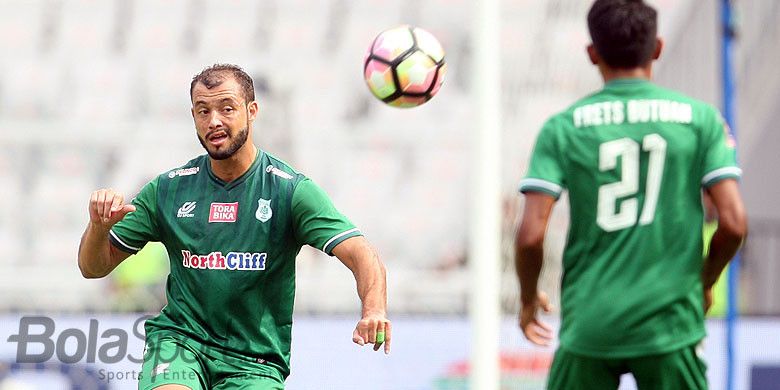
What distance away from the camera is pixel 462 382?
406 inches

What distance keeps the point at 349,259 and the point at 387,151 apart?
1023 cm

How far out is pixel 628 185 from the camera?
3.97 metres

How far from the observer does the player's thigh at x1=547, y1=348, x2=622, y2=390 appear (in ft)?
13.2

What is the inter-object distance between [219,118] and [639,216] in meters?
1.66

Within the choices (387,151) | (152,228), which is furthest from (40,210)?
(152,228)

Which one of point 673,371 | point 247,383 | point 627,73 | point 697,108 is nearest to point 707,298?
point 673,371

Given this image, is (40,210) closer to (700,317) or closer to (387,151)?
(387,151)

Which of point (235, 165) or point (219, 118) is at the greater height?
point (219, 118)

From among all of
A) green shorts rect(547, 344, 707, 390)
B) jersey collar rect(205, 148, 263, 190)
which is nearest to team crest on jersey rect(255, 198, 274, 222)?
jersey collar rect(205, 148, 263, 190)

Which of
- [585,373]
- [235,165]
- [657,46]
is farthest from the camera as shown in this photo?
[235,165]

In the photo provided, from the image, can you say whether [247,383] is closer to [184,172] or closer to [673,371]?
[184,172]

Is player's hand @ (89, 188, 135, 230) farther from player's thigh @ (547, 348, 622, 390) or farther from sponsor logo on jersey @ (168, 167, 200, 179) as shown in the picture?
player's thigh @ (547, 348, 622, 390)

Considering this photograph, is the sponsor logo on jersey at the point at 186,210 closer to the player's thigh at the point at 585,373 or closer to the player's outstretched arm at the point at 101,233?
the player's outstretched arm at the point at 101,233

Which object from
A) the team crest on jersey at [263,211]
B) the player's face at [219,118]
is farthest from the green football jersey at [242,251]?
the player's face at [219,118]
